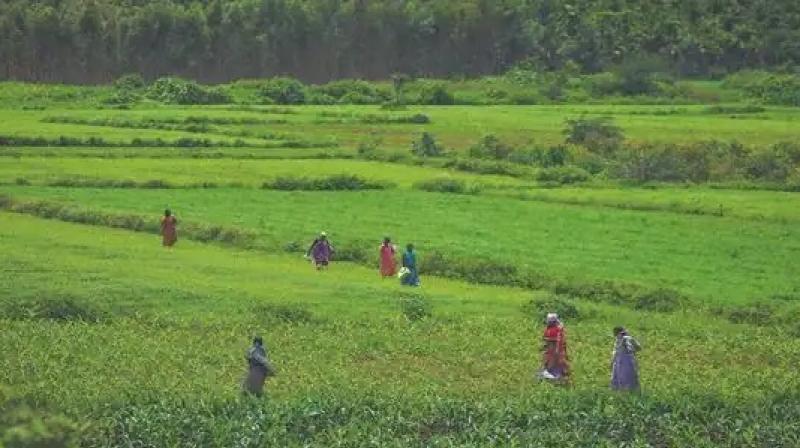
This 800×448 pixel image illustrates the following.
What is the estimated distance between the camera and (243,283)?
106 ft

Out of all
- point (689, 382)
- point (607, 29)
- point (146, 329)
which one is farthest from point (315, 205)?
point (607, 29)

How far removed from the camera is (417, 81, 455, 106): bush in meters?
97.7

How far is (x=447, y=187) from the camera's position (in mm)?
50219

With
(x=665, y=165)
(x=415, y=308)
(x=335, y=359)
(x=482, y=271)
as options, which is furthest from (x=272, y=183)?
(x=335, y=359)

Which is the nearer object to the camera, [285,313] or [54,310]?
[54,310]

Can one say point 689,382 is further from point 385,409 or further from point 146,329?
point 146,329

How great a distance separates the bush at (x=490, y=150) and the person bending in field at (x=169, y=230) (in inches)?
1009

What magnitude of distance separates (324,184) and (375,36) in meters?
Answer: 79.7

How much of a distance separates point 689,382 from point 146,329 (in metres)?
10.4

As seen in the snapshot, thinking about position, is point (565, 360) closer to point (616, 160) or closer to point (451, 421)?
point (451, 421)

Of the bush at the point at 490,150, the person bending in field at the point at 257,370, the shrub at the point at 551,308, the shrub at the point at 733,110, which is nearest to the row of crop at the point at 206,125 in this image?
the bush at the point at 490,150

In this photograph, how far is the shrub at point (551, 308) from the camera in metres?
30.2

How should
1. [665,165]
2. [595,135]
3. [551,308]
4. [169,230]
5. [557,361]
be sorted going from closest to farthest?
[557,361]
[551,308]
[169,230]
[665,165]
[595,135]

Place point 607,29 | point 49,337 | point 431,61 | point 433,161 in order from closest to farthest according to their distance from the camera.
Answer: point 49,337 < point 433,161 < point 607,29 < point 431,61
